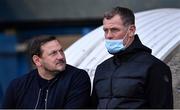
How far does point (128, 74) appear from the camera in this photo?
13.2 feet

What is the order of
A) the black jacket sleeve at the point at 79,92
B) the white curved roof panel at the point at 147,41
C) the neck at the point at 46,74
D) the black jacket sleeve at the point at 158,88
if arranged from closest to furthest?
the black jacket sleeve at the point at 158,88, the black jacket sleeve at the point at 79,92, the neck at the point at 46,74, the white curved roof panel at the point at 147,41

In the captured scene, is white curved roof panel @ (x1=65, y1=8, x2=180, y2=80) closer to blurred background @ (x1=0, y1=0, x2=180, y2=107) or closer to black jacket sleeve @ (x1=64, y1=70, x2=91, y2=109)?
black jacket sleeve @ (x1=64, y1=70, x2=91, y2=109)

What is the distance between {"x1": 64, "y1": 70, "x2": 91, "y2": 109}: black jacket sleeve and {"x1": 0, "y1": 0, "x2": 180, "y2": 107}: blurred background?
6.80 metres

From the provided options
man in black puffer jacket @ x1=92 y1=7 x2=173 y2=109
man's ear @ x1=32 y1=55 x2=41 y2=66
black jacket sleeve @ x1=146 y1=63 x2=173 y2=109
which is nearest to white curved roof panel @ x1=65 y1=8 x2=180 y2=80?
man's ear @ x1=32 y1=55 x2=41 y2=66

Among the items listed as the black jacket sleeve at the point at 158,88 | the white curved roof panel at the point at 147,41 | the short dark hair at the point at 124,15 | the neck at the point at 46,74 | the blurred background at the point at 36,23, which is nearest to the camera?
the black jacket sleeve at the point at 158,88

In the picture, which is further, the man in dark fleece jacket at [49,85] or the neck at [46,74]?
the neck at [46,74]

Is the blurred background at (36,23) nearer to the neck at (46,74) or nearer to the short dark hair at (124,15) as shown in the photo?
the neck at (46,74)

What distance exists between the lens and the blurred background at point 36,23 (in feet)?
38.8

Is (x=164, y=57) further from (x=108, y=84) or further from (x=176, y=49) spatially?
(x=108, y=84)

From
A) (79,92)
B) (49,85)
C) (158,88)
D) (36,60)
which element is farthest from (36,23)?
(158,88)

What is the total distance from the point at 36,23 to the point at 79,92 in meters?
8.22

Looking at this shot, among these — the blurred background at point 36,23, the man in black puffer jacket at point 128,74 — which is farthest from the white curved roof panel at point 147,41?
the blurred background at point 36,23

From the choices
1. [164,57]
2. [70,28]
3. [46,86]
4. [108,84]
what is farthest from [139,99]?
[70,28]

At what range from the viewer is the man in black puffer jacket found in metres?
3.95
